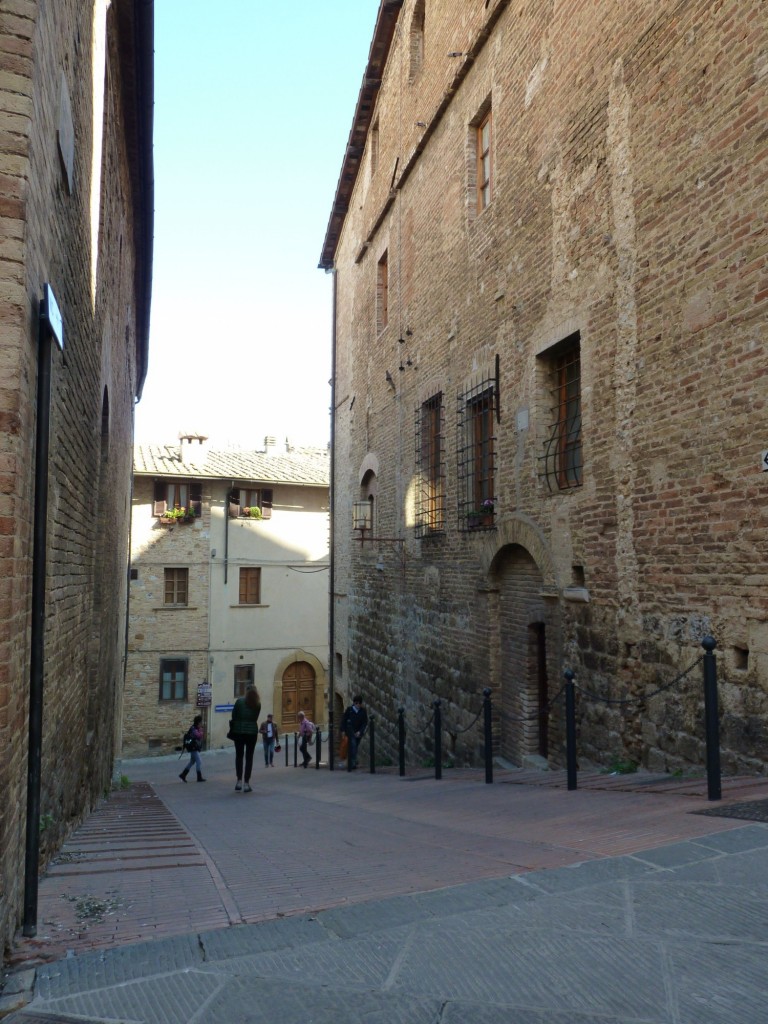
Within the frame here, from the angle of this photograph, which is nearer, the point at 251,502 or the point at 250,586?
the point at 250,586

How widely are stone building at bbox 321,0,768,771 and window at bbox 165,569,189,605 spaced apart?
11.8 meters

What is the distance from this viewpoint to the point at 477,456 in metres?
10.6

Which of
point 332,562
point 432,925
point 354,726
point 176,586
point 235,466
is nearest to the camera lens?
point 432,925

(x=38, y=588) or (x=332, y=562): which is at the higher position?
(x=332, y=562)

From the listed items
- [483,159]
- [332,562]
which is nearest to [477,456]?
[483,159]

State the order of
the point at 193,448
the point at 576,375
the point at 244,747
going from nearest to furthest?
1. the point at 576,375
2. the point at 244,747
3. the point at 193,448

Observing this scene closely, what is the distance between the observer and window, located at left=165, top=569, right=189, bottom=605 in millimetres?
24734

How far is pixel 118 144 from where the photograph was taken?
8414 mm

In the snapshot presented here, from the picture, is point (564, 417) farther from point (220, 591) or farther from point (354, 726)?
point (220, 591)

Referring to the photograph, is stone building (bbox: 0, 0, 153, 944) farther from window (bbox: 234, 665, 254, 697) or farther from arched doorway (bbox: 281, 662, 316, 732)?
arched doorway (bbox: 281, 662, 316, 732)

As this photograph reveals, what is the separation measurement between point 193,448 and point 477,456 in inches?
671

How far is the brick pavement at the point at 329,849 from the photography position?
3.26 metres

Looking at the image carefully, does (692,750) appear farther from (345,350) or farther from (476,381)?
(345,350)

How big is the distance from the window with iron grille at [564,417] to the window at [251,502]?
18310mm
